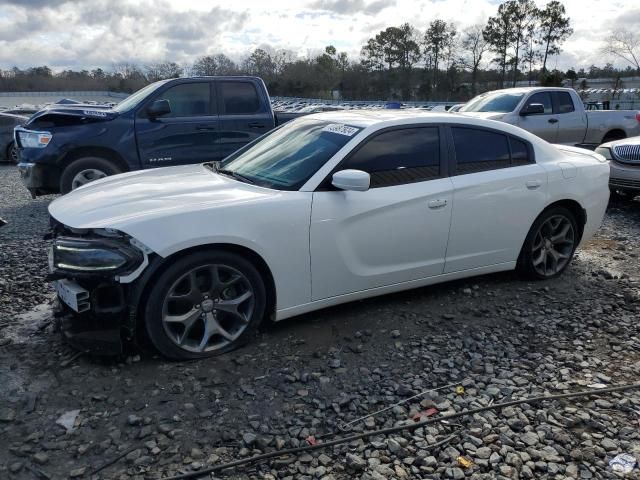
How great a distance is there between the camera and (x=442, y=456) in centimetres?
269

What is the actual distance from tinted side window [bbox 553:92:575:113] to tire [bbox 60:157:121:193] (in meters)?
8.49

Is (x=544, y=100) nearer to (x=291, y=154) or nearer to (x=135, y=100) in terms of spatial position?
(x=135, y=100)

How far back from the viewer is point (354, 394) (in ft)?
10.4

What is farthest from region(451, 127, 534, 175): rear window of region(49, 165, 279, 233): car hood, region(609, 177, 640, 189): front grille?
region(609, 177, 640, 189): front grille

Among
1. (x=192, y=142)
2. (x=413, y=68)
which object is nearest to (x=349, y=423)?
(x=192, y=142)

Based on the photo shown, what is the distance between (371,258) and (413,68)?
49975 mm

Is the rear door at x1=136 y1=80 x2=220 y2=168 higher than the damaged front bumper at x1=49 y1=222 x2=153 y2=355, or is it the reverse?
the rear door at x1=136 y1=80 x2=220 y2=168

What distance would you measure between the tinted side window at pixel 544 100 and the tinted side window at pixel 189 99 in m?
6.26

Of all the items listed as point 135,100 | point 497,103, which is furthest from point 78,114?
point 497,103

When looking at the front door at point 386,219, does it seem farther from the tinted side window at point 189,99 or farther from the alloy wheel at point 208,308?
the tinted side window at point 189,99

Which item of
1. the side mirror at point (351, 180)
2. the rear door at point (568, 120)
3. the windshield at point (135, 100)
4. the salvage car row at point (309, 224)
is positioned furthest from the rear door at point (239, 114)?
the rear door at point (568, 120)

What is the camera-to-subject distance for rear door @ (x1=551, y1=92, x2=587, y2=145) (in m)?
10.9

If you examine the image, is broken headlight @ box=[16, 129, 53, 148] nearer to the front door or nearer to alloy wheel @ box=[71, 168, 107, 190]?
alloy wheel @ box=[71, 168, 107, 190]

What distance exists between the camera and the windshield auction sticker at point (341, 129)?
4015 mm
